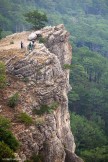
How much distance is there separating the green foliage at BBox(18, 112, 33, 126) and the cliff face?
36cm

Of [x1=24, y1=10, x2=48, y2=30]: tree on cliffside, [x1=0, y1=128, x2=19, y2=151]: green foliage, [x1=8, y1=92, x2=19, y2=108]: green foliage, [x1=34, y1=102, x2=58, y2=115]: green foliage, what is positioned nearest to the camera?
[x1=0, y1=128, x2=19, y2=151]: green foliage

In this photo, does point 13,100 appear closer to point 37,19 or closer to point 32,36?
point 32,36

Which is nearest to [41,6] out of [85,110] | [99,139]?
[85,110]

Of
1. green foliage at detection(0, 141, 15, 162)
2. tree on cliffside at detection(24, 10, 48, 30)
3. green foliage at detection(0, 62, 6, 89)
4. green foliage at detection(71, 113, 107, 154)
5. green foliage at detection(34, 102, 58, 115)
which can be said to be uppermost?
tree on cliffside at detection(24, 10, 48, 30)

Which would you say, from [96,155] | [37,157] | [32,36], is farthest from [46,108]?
[96,155]

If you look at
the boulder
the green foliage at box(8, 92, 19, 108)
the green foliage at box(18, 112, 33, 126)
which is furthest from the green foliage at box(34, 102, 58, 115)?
the boulder

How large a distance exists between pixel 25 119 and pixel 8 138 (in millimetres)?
3568

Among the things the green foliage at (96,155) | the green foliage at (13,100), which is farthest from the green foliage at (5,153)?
the green foliage at (96,155)

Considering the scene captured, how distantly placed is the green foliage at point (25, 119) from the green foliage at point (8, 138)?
301cm

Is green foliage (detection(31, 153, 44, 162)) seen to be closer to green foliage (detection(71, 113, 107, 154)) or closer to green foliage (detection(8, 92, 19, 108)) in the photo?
green foliage (detection(8, 92, 19, 108))

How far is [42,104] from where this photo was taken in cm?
3503

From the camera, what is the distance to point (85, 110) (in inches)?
3447

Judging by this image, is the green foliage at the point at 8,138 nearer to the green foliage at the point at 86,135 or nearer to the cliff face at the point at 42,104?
the cliff face at the point at 42,104

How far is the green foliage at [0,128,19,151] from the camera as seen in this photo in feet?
91.0
